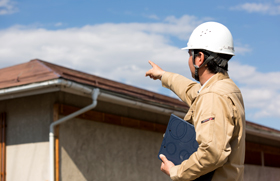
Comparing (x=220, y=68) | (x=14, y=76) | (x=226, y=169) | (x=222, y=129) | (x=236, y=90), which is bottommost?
(x=226, y=169)

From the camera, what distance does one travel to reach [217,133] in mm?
2316

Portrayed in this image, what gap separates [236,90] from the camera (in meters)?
2.61

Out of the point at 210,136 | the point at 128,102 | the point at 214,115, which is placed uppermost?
the point at 128,102

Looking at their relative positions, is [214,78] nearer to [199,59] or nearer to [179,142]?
[199,59]

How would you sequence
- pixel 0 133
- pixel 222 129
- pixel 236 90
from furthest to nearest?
pixel 0 133 → pixel 236 90 → pixel 222 129

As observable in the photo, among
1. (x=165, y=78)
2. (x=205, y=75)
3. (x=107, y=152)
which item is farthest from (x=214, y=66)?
(x=107, y=152)

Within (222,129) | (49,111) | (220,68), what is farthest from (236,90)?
(49,111)

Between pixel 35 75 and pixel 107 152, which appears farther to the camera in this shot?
pixel 107 152

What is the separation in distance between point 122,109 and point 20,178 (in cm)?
245

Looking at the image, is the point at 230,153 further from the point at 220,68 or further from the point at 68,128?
the point at 68,128

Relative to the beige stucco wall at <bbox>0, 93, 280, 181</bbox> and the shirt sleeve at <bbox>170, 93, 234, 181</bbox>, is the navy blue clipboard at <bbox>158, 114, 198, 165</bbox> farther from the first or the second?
the beige stucco wall at <bbox>0, 93, 280, 181</bbox>

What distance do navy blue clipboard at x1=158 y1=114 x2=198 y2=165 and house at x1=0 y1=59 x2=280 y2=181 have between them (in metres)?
3.73

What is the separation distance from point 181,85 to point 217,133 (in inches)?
39.4

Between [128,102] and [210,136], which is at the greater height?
[128,102]
